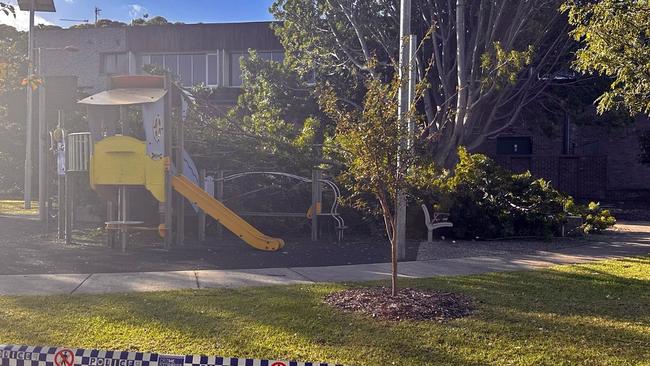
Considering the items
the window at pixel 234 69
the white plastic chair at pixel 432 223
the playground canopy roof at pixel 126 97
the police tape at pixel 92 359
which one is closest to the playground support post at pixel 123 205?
the playground canopy roof at pixel 126 97

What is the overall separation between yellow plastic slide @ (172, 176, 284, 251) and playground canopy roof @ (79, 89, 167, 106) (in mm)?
1606

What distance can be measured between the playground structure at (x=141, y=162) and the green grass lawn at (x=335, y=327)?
461 cm

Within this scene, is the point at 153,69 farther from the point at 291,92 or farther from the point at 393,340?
the point at 393,340

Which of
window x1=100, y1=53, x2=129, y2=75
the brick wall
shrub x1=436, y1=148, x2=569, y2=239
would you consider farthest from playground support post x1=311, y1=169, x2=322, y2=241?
window x1=100, y1=53, x2=129, y2=75

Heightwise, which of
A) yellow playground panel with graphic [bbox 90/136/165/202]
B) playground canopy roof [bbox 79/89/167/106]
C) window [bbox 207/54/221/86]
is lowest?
yellow playground panel with graphic [bbox 90/136/165/202]

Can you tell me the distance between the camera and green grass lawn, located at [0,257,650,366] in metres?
6.18

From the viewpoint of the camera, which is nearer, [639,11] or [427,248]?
[639,11]

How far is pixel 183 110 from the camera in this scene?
14.7 metres

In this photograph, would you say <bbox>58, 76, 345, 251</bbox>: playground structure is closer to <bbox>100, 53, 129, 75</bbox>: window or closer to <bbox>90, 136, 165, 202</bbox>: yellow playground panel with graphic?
<bbox>90, 136, 165, 202</bbox>: yellow playground panel with graphic

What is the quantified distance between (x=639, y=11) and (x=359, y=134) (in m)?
4.07

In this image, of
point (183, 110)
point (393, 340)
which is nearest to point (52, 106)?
point (183, 110)

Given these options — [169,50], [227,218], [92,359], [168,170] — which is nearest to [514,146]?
[169,50]

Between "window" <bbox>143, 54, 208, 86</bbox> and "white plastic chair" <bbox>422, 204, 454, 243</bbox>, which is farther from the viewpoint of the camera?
"window" <bbox>143, 54, 208, 86</bbox>

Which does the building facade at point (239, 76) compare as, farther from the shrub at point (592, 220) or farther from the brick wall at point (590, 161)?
the shrub at point (592, 220)
